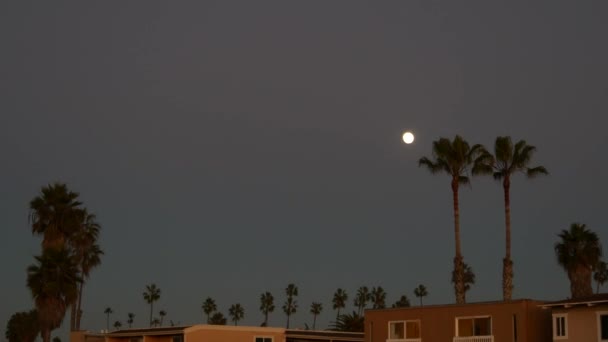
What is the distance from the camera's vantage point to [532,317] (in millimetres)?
44906

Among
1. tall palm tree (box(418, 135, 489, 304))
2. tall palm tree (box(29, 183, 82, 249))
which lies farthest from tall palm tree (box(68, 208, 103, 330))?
tall palm tree (box(418, 135, 489, 304))

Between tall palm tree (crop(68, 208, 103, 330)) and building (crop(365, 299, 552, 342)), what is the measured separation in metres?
35.0

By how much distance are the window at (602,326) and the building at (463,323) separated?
307 cm

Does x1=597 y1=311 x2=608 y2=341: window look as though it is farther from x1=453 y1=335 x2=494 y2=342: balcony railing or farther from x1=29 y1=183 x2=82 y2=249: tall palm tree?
x1=29 y1=183 x2=82 y2=249: tall palm tree

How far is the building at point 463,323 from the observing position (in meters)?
45.0

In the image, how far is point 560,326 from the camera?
43781 mm

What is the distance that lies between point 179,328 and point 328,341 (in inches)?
364

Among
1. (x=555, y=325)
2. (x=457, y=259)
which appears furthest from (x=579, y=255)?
(x=555, y=325)

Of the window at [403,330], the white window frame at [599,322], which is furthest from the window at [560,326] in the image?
the window at [403,330]

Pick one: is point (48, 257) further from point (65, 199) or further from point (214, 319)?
point (214, 319)

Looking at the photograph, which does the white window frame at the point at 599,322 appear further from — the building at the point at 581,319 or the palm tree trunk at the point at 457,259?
the palm tree trunk at the point at 457,259

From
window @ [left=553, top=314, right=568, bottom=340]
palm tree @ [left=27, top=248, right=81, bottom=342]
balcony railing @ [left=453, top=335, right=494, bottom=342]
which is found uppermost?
palm tree @ [left=27, top=248, right=81, bottom=342]

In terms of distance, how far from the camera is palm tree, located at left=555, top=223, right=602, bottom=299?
73.9 meters

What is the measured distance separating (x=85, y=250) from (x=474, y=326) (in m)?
46.9
